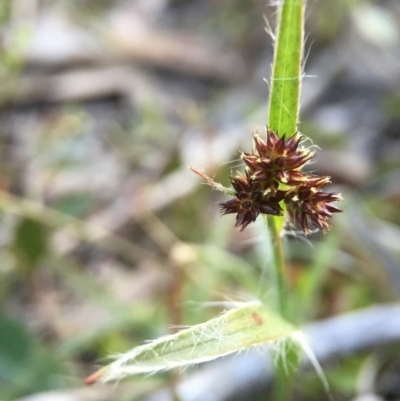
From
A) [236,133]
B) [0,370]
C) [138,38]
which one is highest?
[138,38]

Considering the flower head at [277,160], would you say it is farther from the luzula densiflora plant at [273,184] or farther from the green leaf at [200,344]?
the green leaf at [200,344]

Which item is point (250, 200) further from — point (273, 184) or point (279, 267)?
point (279, 267)

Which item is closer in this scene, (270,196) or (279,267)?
(270,196)

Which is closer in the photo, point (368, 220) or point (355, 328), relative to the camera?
point (355, 328)

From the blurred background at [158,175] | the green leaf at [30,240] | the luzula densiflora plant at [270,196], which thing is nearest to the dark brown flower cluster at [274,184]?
the luzula densiflora plant at [270,196]

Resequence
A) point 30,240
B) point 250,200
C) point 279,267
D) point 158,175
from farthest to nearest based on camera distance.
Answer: point 158,175
point 30,240
point 279,267
point 250,200

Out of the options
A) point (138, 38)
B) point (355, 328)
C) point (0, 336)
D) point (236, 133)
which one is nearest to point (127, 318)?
point (0, 336)

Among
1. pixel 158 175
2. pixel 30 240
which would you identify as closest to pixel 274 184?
pixel 30 240

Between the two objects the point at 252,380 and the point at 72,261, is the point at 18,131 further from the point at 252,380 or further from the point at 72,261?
the point at 252,380
